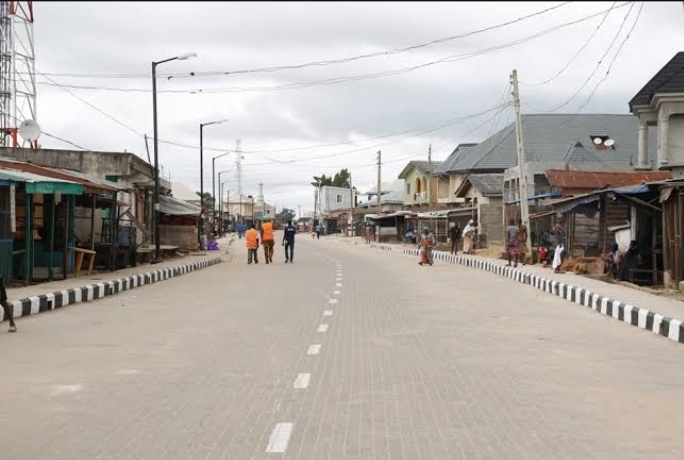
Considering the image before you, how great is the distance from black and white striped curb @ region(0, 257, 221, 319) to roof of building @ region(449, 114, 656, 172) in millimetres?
30612

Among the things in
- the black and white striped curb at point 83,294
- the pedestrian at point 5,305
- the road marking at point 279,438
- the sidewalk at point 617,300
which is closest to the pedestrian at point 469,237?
the sidewalk at point 617,300

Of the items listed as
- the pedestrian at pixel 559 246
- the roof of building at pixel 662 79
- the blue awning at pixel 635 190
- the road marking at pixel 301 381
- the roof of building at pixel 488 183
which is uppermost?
the roof of building at pixel 662 79

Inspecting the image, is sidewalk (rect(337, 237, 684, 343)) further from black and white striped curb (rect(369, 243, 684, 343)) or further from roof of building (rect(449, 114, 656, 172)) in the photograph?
roof of building (rect(449, 114, 656, 172))

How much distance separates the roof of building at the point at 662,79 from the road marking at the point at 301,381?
20.6m

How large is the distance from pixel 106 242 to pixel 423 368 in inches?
738

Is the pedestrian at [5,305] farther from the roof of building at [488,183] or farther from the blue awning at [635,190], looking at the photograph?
the roof of building at [488,183]

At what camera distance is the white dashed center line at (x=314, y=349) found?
29.4ft

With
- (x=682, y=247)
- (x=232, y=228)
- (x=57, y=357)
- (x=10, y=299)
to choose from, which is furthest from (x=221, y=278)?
(x=232, y=228)

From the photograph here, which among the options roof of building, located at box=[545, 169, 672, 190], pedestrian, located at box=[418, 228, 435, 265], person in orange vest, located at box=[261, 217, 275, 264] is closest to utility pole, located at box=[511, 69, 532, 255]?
pedestrian, located at box=[418, 228, 435, 265]

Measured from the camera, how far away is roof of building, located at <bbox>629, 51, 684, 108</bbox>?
24.9m

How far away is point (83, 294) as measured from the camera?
16.0m

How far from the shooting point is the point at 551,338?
1059 centimetres

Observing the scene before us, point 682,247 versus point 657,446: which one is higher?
point 682,247

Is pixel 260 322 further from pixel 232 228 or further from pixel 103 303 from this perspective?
pixel 232 228
